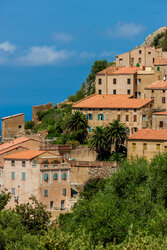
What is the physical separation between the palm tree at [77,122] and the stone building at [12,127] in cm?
938

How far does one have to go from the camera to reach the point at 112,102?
295 feet

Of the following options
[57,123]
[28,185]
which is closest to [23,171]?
[28,185]

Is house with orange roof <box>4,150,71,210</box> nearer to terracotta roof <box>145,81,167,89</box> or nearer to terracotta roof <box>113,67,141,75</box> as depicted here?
terracotta roof <box>145,81,167,89</box>

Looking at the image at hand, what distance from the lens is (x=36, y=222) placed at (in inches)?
2692

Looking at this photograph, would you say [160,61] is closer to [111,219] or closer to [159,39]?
[159,39]

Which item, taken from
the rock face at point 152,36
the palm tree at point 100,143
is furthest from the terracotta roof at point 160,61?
the rock face at point 152,36

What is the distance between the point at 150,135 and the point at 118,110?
8.36 m

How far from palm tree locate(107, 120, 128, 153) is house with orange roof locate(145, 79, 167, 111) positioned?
7.06 m

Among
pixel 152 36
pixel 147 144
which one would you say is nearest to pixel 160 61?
pixel 147 144

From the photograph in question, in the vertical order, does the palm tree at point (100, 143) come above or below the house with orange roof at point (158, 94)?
below

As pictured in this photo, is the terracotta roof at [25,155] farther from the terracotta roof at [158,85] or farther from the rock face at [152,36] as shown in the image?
the rock face at [152,36]

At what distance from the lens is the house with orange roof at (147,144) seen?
79.2 meters

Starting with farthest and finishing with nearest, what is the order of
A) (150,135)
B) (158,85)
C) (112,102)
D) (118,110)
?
(158,85)
(112,102)
(118,110)
(150,135)

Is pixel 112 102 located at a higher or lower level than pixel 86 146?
higher
